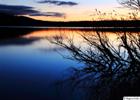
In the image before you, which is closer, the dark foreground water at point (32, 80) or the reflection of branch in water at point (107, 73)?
the reflection of branch in water at point (107, 73)

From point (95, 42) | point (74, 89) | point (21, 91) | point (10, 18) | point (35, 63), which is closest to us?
point (74, 89)

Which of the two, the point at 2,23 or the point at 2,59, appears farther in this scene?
the point at 2,23

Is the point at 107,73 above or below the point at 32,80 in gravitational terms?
above

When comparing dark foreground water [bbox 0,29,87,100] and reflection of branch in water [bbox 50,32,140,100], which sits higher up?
reflection of branch in water [bbox 50,32,140,100]

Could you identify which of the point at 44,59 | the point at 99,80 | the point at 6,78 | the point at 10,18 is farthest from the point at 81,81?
the point at 10,18

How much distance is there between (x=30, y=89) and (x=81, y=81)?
159 cm

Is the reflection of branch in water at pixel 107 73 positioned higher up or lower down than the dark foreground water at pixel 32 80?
higher up

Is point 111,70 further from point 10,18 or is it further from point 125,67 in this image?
point 10,18

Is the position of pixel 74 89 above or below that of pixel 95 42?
below

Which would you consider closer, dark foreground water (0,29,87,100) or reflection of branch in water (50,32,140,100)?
reflection of branch in water (50,32,140,100)

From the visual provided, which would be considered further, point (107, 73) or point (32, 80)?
point (32, 80)

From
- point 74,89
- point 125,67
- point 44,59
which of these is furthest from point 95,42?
point 44,59

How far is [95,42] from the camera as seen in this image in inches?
416

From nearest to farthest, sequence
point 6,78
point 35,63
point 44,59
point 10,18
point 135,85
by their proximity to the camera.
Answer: point 135,85, point 6,78, point 35,63, point 44,59, point 10,18
